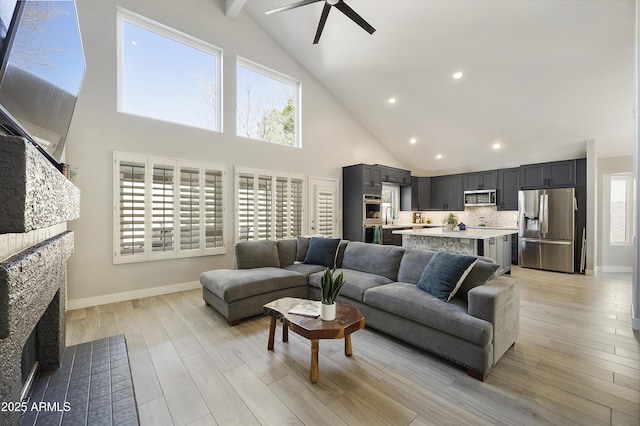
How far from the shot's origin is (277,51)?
5562 millimetres

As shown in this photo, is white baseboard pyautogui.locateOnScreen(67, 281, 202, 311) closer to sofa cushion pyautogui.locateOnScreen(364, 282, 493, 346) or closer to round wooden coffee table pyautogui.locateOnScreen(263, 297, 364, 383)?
round wooden coffee table pyautogui.locateOnScreen(263, 297, 364, 383)

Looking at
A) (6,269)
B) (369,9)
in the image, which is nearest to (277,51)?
(369,9)

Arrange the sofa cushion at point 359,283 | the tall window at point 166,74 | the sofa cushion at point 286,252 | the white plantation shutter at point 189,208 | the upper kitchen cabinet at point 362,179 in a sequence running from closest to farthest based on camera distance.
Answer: the sofa cushion at point 359,283 < the tall window at point 166,74 < the sofa cushion at point 286,252 < the white plantation shutter at point 189,208 < the upper kitchen cabinet at point 362,179

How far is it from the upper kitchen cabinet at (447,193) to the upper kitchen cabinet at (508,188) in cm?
96

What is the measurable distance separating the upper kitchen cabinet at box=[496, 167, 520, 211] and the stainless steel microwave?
0.50ft

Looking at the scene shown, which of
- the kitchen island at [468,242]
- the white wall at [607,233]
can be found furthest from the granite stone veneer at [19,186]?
the white wall at [607,233]

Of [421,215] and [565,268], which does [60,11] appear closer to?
[565,268]

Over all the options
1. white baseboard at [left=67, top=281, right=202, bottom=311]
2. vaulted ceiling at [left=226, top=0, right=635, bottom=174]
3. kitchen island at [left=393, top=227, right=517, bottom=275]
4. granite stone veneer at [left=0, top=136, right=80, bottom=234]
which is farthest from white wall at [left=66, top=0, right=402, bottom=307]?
granite stone veneer at [left=0, top=136, right=80, bottom=234]

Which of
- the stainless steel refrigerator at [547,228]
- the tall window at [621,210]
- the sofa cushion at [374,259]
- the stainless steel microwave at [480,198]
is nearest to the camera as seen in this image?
the sofa cushion at [374,259]

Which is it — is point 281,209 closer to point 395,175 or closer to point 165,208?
point 165,208

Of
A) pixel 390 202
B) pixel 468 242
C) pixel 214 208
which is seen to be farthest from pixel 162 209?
pixel 390 202

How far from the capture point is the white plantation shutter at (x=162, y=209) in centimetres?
400

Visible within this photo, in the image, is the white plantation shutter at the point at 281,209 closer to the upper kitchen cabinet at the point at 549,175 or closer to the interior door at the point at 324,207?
the interior door at the point at 324,207

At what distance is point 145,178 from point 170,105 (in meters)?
1.33
